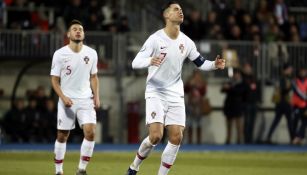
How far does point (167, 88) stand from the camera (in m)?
14.4

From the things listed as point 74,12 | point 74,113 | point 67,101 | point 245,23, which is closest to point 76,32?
point 67,101

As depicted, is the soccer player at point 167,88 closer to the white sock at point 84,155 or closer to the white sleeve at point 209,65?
the white sleeve at point 209,65

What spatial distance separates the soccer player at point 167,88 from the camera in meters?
14.2

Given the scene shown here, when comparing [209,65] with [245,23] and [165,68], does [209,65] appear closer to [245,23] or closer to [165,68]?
[165,68]

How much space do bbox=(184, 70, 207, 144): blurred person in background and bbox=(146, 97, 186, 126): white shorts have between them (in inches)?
549

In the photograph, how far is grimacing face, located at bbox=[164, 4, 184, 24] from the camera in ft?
47.0

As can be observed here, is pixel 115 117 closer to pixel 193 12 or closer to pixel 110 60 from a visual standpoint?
pixel 110 60

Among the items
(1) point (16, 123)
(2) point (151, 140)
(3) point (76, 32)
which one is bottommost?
(1) point (16, 123)

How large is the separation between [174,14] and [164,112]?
1.50 m

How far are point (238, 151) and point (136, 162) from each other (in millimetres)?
10945

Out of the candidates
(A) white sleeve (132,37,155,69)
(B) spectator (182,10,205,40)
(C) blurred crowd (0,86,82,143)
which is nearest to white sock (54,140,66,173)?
(A) white sleeve (132,37,155,69)

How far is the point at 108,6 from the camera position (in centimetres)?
3039

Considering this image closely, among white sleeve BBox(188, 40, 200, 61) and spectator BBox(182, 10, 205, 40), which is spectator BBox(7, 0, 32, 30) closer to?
spectator BBox(182, 10, 205, 40)

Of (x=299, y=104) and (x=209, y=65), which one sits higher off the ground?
(x=209, y=65)
